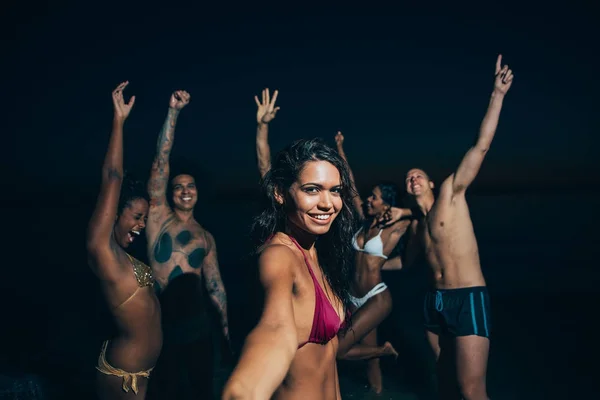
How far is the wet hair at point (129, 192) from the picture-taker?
3551mm

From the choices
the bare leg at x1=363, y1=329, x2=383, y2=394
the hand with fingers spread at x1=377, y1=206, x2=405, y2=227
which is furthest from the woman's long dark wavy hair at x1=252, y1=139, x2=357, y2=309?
the bare leg at x1=363, y1=329, x2=383, y2=394

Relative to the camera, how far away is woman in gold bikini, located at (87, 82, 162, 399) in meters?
2.93

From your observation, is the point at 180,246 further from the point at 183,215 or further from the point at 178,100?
the point at 178,100

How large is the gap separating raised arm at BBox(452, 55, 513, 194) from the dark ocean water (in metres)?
2.09

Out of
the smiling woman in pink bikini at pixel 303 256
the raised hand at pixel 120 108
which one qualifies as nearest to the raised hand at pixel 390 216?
the raised hand at pixel 120 108

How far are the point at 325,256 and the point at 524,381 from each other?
417 cm

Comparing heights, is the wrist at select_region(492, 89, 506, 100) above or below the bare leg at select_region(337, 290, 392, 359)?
above

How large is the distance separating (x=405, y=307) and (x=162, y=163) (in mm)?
6038

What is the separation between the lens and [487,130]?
3.86m

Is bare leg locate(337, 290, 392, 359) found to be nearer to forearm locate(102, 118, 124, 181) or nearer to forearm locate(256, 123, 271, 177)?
forearm locate(256, 123, 271, 177)

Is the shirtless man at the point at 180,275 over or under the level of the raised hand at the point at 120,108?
under

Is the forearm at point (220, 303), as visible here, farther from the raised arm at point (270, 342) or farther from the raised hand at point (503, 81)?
the raised arm at point (270, 342)

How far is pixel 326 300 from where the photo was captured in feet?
6.14

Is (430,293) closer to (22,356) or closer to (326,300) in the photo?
(326,300)
